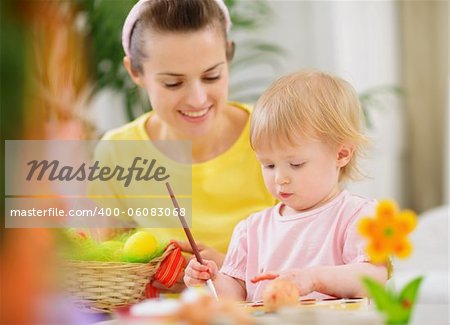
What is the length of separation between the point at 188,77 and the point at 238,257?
0.36m

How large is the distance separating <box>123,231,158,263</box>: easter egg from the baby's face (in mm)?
209

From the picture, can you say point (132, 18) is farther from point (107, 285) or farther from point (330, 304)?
point (330, 304)

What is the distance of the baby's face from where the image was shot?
3.68 feet

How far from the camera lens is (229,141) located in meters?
1.58

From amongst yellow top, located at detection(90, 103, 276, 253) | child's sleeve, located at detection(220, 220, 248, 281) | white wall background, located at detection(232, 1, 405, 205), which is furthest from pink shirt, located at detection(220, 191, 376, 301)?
white wall background, located at detection(232, 1, 405, 205)

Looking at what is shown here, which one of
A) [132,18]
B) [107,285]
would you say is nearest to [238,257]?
[107,285]

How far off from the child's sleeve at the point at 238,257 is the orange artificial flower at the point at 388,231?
0.47 metres

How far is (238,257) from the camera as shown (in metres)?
1.22

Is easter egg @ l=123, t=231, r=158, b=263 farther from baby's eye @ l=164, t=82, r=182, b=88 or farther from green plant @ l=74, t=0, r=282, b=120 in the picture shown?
green plant @ l=74, t=0, r=282, b=120

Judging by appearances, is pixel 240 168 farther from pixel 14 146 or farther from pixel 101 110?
pixel 101 110

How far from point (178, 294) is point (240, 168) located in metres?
0.40

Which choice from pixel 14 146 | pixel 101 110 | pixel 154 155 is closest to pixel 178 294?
pixel 154 155

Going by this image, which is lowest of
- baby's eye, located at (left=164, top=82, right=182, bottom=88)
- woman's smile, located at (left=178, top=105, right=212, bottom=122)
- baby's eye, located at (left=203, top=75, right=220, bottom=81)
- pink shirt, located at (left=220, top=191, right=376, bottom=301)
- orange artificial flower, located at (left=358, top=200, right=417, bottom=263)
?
Answer: orange artificial flower, located at (left=358, top=200, right=417, bottom=263)

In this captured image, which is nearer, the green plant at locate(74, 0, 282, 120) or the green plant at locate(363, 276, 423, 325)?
the green plant at locate(363, 276, 423, 325)
